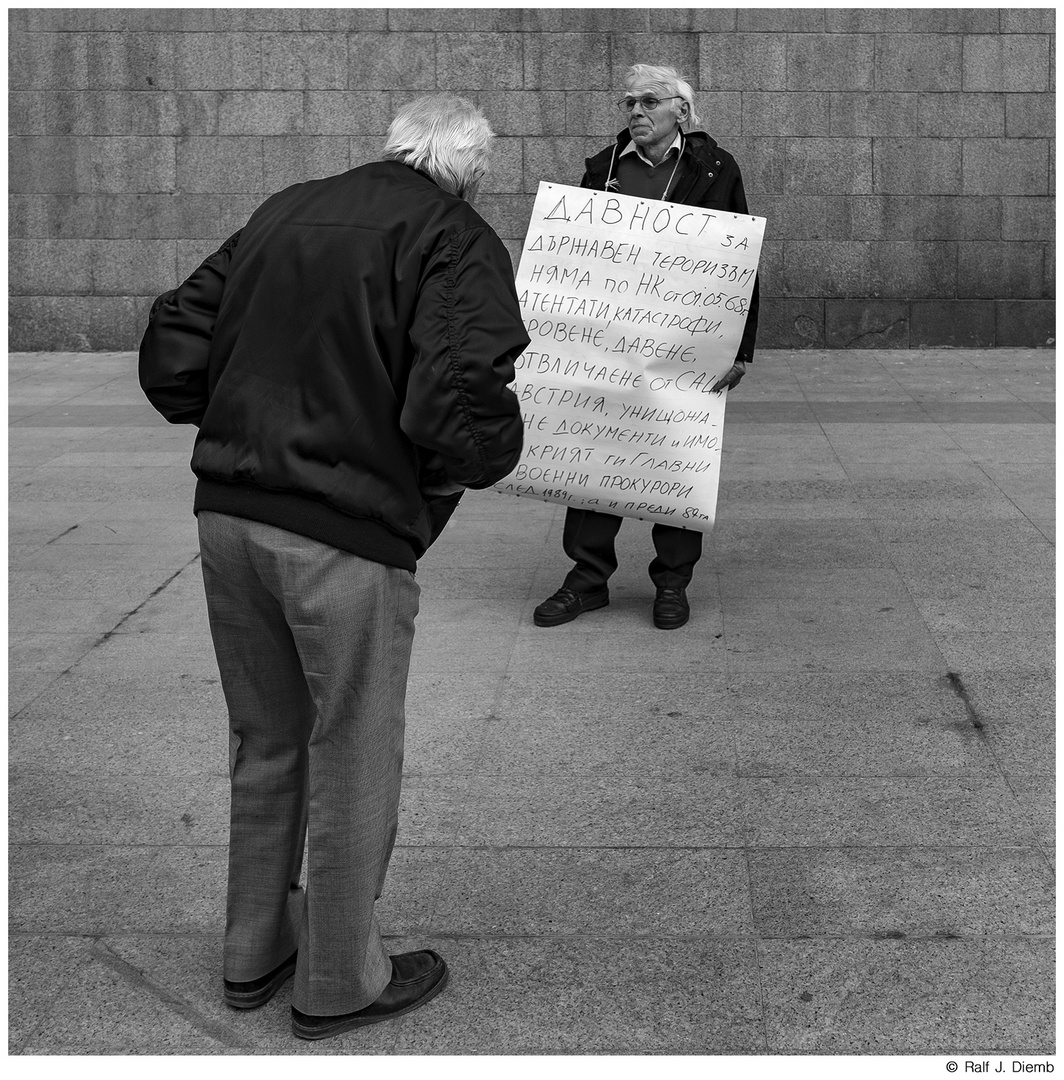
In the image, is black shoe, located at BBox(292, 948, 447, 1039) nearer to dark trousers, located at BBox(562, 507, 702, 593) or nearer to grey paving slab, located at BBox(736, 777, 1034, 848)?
grey paving slab, located at BBox(736, 777, 1034, 848)

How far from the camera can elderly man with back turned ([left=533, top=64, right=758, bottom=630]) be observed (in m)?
4.82

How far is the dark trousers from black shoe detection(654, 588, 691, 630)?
0.15ft

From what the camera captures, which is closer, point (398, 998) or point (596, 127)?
point (398, 998)

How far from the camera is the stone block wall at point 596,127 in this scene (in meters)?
11.1

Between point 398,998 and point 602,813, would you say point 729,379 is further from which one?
point 398,998

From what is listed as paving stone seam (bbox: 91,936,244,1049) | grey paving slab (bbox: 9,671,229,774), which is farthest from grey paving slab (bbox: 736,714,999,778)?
paving stone seam (bbox: 91,936,244,1049)

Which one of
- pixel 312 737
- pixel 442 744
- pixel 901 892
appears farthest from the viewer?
pixel 442 744

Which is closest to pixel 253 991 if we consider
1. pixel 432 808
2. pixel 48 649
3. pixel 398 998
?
pixel 398 998

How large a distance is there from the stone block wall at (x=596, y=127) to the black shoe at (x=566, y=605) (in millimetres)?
6682

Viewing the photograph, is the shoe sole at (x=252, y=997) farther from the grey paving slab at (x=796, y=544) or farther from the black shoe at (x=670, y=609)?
the grey paving slab at (x=796, y=544)

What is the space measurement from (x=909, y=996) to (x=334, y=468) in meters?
1.50

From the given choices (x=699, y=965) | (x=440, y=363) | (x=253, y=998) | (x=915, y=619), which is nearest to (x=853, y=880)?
(x=699, y=965)

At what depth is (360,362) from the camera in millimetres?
2463

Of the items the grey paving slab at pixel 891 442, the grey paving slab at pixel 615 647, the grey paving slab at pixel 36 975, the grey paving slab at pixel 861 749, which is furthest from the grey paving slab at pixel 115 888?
the grey paving slab at pixel 891 442
